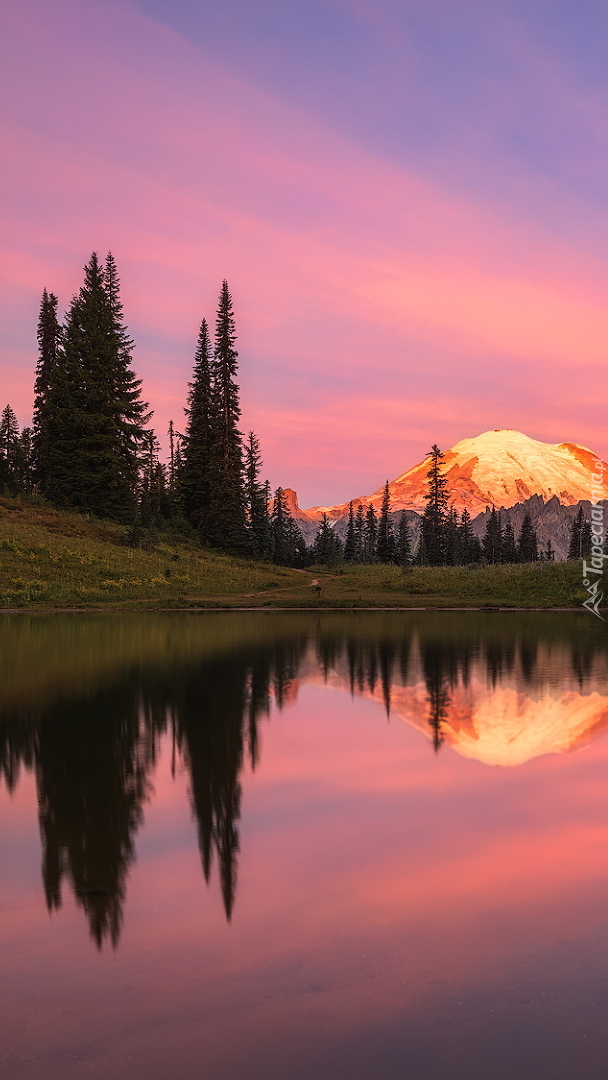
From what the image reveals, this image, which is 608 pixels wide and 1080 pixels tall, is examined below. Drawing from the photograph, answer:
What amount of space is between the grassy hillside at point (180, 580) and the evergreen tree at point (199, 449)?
13492 millimetres

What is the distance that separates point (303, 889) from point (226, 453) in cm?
7158

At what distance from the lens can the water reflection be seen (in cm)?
783

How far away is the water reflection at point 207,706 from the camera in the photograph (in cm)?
783

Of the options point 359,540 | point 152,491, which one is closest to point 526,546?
point 359,540

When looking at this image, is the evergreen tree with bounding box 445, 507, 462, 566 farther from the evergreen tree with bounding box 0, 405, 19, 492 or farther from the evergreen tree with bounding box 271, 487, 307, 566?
the evergreen tree with bounding box 0, 405, 19, 492

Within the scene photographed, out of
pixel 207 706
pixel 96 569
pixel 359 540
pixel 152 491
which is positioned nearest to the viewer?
pixel 207 706

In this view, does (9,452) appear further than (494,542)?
No

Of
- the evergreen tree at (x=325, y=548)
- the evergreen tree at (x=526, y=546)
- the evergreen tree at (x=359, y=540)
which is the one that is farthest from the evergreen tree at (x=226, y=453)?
the evergreen tree at (x=526, y=546)

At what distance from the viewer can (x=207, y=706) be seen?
14.9 metres

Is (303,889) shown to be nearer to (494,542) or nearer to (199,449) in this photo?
(199,449)

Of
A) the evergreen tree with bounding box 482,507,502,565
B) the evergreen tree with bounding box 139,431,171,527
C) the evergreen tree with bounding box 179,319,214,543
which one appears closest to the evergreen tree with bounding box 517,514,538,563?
the evergreen tree with bounding box 482,507,502,565

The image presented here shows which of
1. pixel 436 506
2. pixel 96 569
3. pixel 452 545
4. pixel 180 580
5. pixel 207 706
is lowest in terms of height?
pixel 207 706

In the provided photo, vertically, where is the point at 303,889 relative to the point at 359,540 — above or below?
below

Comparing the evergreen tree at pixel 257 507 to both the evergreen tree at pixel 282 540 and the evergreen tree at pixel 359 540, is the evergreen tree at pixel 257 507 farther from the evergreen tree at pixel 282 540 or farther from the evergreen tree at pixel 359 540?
the evergreen tree at pixel 359 540
